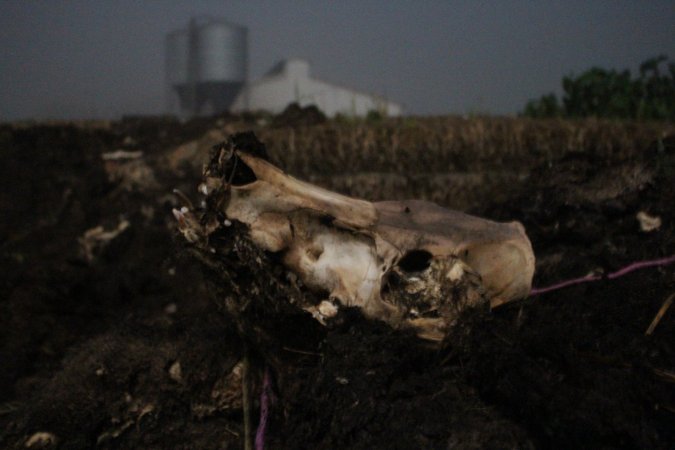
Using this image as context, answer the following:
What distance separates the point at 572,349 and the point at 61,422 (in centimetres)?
133

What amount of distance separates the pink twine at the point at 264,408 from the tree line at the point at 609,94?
5705 millimetres

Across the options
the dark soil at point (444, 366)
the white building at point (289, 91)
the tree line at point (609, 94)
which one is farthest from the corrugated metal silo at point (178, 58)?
the dark soil at point (444, 366)

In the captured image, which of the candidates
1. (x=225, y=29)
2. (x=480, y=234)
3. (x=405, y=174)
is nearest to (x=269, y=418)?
(x=480, y=234)

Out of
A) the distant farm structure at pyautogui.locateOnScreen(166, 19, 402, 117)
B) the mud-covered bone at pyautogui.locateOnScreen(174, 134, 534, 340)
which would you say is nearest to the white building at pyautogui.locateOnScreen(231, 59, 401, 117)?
the distant farm structure at pyautogui.locateOnScreen(166, 19, 402, 117)

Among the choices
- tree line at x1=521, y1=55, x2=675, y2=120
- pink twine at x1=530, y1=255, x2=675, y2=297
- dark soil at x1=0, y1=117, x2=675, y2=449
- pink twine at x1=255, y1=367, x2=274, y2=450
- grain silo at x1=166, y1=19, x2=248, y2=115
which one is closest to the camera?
dark soil at x1=0, y1=117, x2=675, y2=449

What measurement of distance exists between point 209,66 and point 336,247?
12.8m

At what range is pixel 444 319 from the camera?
1284mm

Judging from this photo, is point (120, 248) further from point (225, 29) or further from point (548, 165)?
point (225, 29)

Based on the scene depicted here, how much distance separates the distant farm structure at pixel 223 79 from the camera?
42.7 feet

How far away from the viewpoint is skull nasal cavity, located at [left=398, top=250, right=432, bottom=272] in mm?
1340

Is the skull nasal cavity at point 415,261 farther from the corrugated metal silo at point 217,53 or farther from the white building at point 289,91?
the corrugated metal silo at point 217,53

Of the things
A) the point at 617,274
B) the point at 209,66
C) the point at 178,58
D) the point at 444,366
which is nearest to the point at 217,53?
the point at 209,66

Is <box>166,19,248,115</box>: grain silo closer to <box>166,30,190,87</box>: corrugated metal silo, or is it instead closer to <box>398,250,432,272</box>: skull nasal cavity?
<box>166,30,190,87</box>: corrugated metal silo

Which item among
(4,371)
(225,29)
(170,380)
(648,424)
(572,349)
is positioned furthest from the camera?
(225,29)
